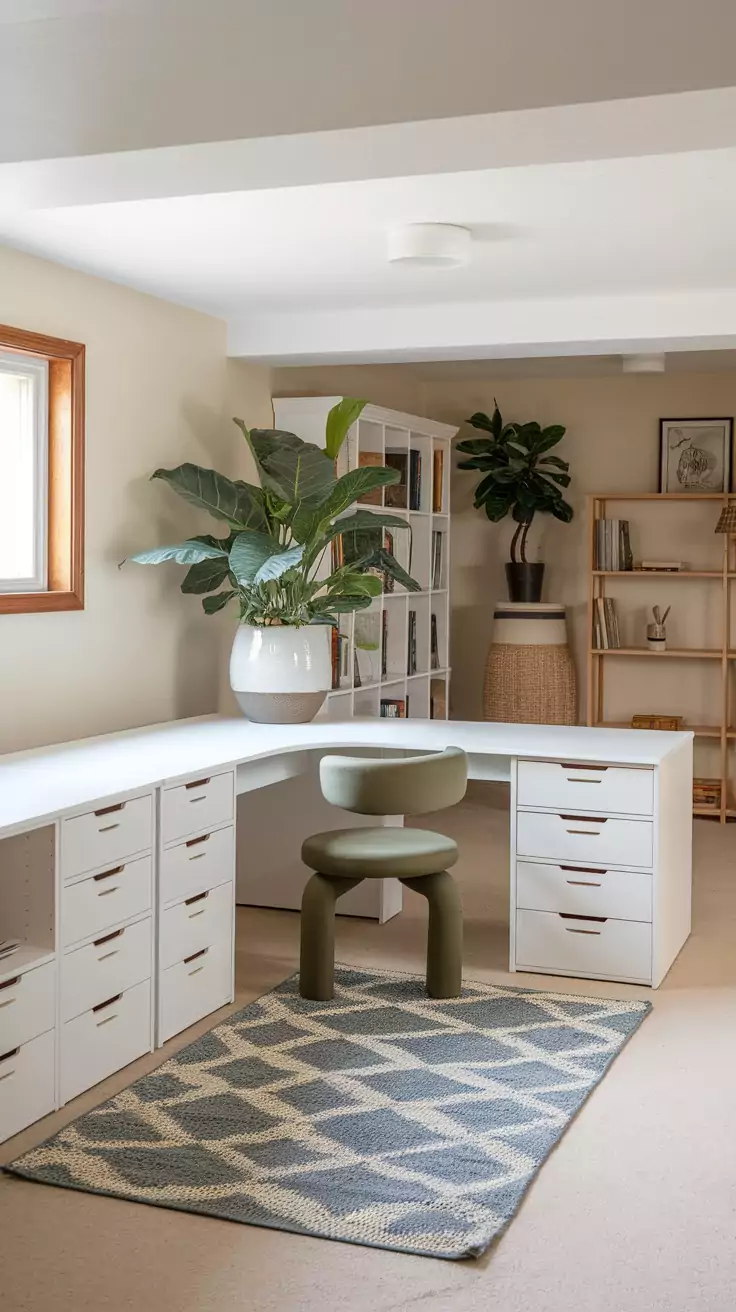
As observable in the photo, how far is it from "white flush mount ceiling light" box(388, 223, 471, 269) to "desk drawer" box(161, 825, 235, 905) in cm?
169

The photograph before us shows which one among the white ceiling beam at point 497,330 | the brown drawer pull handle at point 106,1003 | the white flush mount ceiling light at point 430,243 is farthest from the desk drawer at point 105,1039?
the white ceiling beam at point 497,330

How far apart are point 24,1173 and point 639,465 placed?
215 inches

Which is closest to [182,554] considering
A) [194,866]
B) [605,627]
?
[194,866]

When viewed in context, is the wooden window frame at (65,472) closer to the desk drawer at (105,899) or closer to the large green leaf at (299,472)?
the large green leaf at (299,472)

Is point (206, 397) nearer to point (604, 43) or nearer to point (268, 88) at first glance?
point (268, 88)

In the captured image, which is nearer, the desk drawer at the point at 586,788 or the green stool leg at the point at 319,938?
Result: the green stool leg at the point at 319,938

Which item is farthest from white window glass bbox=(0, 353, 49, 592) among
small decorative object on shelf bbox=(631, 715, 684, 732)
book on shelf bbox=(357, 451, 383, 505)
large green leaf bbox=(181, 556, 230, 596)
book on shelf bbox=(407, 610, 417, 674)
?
small decorative object on shelf bbox=(631, 715, 684, 732)

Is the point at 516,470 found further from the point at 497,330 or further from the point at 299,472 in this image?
the point at 299,472

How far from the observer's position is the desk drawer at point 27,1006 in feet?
9.69

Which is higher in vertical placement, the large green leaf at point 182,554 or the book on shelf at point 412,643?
the large green leaf at point 182,554

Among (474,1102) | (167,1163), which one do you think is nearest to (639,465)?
(474,1102)

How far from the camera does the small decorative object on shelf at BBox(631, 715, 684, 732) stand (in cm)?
711

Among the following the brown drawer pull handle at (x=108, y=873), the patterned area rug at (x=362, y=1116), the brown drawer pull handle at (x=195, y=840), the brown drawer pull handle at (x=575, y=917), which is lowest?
the patterned area rug at (x=362, y=1116)

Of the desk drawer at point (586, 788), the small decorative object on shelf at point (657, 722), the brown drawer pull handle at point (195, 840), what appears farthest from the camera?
the small decorative object on shelf at point (657, 722)
